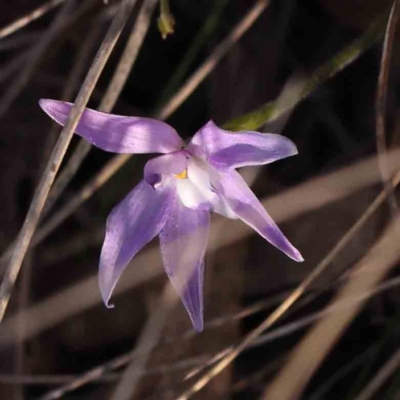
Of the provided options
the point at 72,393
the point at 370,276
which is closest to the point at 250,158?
the point at 370,276

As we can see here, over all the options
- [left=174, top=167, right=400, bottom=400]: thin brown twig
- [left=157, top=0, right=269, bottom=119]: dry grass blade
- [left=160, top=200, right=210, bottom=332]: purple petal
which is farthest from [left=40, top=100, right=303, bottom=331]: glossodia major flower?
[left=157, top=0, right=269, bottom=119]: dry grass blade

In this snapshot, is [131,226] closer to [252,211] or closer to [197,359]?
[252,211]

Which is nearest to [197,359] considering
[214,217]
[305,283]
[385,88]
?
[214,217]

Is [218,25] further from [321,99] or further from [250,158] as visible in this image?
[250,158]

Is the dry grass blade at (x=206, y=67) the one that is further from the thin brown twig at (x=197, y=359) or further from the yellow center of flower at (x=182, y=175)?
the thin brown twig at (x=197, y=359)

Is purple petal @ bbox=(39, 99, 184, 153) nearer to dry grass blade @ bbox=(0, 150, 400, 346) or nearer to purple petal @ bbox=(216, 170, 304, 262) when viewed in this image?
purple petal @ bbox=(216, 170, 304, 262)

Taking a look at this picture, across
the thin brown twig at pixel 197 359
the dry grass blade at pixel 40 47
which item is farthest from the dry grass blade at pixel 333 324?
the dry grass blade at pixel 40 47

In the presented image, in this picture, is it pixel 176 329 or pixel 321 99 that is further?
pixel 321 99
